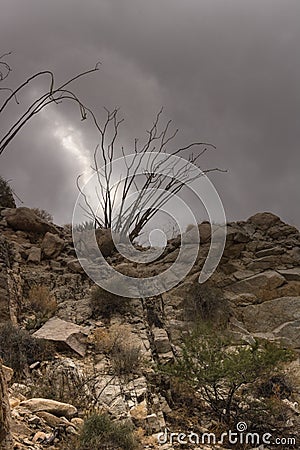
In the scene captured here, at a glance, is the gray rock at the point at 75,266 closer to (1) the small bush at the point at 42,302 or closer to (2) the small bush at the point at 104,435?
(1) the small bush at the point at 42,302

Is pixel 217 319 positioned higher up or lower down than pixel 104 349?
higher up

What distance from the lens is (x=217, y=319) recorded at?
980 cm

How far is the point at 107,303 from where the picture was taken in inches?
376

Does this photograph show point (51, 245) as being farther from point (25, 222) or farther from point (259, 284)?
point (259, 284)

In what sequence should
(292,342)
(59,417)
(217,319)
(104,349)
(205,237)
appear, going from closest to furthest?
(59,417), (104,349), (292,342), (217,319), (205,237)

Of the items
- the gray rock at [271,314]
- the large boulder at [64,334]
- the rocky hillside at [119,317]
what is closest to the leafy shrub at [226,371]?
the rocky hillside at [119,317]

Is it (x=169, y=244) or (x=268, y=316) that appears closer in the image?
(x=268, y=316)

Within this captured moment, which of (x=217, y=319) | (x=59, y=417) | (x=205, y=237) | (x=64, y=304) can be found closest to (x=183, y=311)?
(x=217, y=319)

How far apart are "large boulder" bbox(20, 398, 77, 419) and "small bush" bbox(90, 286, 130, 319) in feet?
13.4

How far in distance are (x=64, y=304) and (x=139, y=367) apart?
315 cm

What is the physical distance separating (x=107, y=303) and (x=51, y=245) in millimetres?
3579

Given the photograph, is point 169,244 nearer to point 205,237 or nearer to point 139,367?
point 205,237

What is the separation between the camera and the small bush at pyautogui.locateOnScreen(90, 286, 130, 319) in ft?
30.9

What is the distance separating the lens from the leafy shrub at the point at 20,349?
22.2 ft
